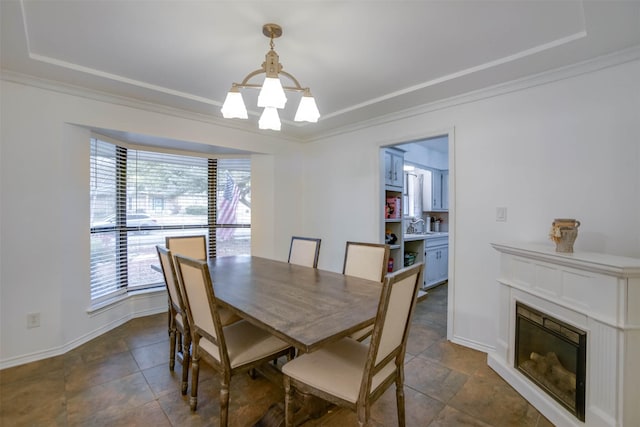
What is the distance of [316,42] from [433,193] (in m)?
4.17

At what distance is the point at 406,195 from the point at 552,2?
3.78m

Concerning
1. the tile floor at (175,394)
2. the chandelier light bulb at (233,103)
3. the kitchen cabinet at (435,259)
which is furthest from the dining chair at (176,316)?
the kitchen cabinet at (435,259)

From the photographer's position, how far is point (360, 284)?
1.96m

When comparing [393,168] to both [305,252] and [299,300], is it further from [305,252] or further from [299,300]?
[299,300]

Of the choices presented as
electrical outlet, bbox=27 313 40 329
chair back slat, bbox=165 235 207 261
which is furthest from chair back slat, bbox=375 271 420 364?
electrical outlet, bbox=27 313 40 329

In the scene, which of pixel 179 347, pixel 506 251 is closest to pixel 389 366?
pixel 506 251

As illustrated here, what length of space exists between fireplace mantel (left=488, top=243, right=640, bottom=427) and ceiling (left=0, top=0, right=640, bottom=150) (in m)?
1.39

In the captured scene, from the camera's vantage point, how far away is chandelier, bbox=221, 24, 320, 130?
1.57 metres

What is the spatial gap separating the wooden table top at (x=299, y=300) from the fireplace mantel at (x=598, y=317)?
1.09m

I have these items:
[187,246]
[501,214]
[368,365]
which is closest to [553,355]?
[501,214]

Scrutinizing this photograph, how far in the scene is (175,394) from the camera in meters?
1.90

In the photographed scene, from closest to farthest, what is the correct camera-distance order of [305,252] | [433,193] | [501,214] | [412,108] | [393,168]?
[501,214] < [305,252] < [412,108] < [393,168] < [433,193]

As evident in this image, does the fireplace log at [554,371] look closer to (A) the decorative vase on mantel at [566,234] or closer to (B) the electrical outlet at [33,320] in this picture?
(A) the decorative vase on mantel at [566,234]

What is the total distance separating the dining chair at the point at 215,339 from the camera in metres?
1.47
